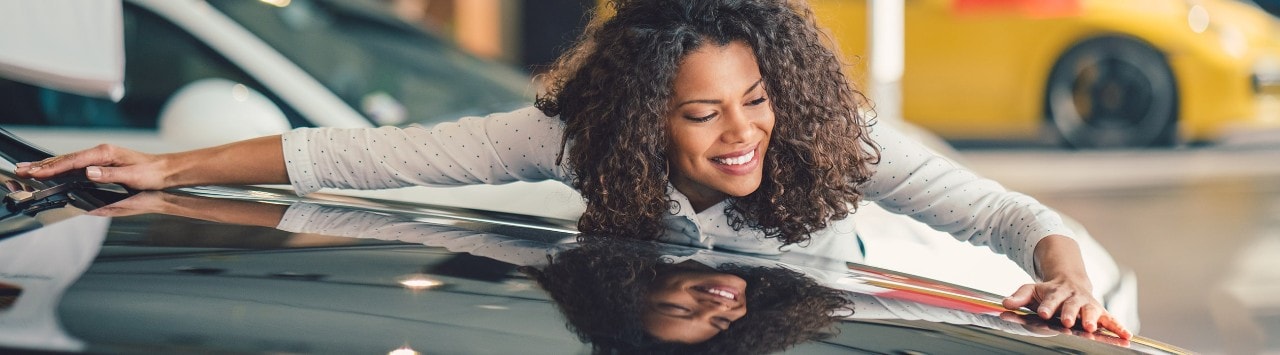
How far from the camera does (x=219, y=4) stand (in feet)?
11.2

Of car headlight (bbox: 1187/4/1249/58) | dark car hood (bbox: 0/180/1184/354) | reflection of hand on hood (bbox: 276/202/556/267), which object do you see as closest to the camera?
dark car hood (bbox: 0/180/1184/354)

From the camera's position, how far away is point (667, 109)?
1.79m

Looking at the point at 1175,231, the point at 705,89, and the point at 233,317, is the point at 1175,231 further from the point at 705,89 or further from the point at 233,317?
the point at 233,317

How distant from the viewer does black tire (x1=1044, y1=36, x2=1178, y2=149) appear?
8.17 metres

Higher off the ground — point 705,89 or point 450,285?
point 705,89

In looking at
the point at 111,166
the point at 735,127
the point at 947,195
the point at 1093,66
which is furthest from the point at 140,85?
the point at 1093,66

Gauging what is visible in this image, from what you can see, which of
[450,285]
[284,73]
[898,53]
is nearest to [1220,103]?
[898,53]

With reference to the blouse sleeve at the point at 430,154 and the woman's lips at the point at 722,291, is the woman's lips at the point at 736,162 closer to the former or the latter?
the blouse sleeve at the point at 430,154

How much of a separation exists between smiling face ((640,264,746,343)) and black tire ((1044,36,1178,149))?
23.9 feet

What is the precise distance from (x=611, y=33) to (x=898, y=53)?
3899 millimetres

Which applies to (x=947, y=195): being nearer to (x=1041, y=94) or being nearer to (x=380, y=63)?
(x=380, y=63)

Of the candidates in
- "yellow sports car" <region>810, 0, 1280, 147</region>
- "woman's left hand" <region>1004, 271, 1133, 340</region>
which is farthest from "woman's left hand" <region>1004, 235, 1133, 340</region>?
"yellow sports car" <region>810, 0, 1280, 147</region>

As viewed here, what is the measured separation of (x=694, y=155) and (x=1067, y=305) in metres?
0.51

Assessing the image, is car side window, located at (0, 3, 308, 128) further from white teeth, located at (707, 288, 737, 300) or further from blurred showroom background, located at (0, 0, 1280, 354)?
white teeth, located at (707, 288, 737, 300)
